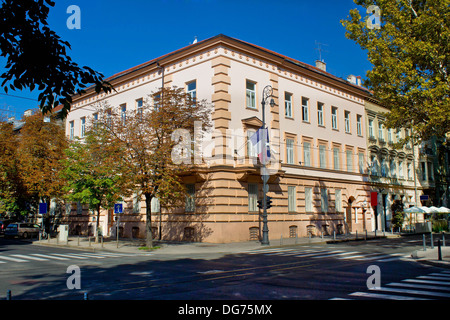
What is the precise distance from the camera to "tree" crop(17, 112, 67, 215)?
111 feet

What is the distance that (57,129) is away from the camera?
122ft

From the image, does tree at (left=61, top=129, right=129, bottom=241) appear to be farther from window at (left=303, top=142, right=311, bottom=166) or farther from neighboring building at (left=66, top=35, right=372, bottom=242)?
window at (left=303, top=142, right=311, bottom=166)

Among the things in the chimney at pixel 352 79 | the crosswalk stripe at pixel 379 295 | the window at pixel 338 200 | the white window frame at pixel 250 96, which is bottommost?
the crosswalk stripe at pixel 379 295

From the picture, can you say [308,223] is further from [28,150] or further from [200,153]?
[28,150]

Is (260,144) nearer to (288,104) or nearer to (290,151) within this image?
(290,151)

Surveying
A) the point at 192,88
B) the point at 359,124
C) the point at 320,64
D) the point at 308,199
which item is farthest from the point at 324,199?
the point at 320,64

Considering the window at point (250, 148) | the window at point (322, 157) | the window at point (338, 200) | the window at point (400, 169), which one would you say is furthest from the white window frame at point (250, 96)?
the window at point (400, 169)

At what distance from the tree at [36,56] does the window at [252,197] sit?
21078mm

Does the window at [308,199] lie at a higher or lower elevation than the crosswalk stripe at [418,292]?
higher

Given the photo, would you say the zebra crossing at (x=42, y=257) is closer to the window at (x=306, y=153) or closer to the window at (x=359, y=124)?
the window at (x=306, y=153)

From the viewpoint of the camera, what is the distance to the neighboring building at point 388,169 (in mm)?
40531

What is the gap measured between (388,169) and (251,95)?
22.1 metres

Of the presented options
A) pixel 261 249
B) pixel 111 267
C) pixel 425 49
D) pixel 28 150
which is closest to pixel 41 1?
pixel 111 267
